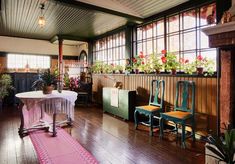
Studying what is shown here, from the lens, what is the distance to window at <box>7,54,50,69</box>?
7.49 meters

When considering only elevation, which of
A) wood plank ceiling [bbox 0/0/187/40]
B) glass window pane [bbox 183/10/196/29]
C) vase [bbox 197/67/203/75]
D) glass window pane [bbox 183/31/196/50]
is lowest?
vase [bbox 197/67/203/75]

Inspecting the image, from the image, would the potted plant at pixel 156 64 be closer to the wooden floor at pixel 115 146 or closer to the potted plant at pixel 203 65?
the potted plant at pixel 203 65

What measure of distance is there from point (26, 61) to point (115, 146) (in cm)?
643

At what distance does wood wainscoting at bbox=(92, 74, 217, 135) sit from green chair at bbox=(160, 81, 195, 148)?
0.15 metres

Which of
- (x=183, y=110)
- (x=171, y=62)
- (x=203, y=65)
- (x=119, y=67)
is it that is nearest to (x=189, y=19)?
(x=171, y=62)

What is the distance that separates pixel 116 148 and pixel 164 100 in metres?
1.67

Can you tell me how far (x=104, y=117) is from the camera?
4957mm

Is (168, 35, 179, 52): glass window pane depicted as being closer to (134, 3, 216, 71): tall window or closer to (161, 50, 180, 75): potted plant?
(134, 3, 216, 71): tall window

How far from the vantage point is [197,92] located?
3.39 metres

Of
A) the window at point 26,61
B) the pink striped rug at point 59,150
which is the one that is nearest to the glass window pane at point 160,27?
the pink striped rug at point 59,150

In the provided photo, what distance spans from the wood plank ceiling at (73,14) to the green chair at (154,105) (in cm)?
175

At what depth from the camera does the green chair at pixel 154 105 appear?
11.7 feet

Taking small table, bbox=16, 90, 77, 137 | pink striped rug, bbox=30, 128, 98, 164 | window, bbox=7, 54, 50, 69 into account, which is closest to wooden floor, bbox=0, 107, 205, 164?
pink striped rug, bbox=30, 128, 98, 164

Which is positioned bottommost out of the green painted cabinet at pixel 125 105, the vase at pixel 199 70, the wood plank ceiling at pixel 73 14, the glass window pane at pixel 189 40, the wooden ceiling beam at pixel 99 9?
the green painted cabinet at pixel 125 105
